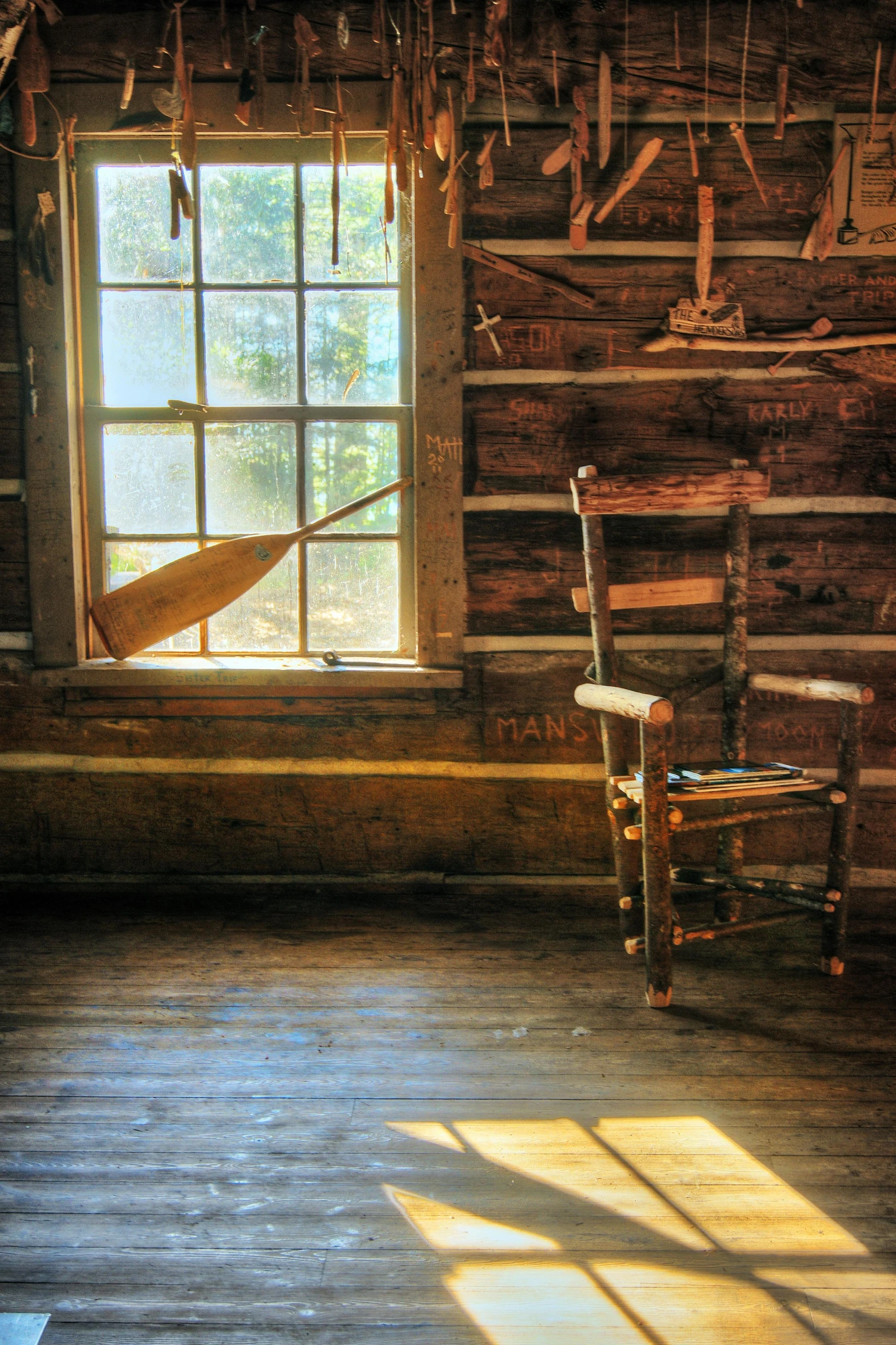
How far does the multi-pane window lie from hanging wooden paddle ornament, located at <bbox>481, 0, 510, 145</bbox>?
480 millimetres

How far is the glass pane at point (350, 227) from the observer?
A: 322 centimetres

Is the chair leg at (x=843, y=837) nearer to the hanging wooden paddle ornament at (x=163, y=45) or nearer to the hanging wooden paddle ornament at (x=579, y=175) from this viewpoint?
the hanging wooden paddle ornament at (x=579, y=175)

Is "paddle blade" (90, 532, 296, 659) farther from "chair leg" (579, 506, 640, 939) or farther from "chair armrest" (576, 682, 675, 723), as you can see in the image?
"chair armrest" (576, 682, 675, 723)

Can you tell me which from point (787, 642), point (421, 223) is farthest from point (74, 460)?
point (787, 642)

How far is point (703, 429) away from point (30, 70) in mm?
2348

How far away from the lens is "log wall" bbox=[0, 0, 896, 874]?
121 inches

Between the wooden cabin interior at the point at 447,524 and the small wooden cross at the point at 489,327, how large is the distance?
0.04 feet

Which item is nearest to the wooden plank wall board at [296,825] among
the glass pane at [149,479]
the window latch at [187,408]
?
the glass pane at [149,479]

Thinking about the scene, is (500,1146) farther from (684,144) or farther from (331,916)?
(684,144)

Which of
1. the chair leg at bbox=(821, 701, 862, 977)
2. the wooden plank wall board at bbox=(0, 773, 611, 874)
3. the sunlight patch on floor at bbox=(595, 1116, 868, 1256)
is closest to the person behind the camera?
the sunlight patch on floor at bbox=(595, 1116, 868, 1256)

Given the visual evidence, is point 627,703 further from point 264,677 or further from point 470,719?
point 264,677

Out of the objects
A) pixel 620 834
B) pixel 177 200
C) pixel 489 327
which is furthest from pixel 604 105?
pixel 620 834

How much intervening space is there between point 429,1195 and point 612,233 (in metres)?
2.81

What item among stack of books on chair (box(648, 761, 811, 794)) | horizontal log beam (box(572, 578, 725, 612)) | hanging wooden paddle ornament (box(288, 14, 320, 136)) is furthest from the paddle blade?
stack of books on chair (box(648, 761, 811, 794))
